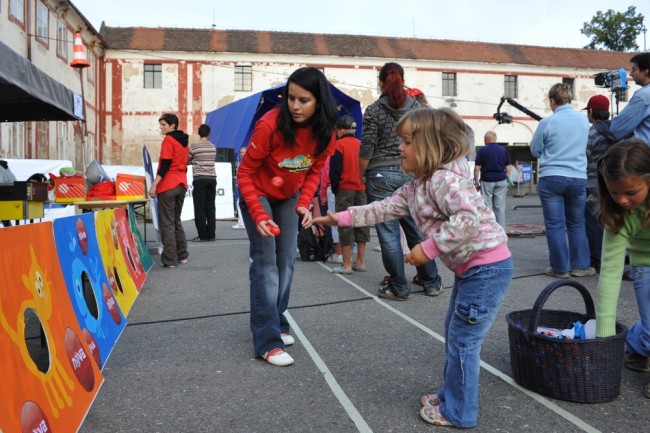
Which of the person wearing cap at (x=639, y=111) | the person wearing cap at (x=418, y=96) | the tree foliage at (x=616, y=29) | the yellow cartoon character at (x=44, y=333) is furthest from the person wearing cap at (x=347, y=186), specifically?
the tree foliage at (x=616, y=29)

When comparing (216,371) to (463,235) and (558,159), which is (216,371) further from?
(558,159)

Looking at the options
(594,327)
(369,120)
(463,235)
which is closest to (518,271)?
(369,120)

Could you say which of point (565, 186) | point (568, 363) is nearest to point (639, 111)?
point (565, 186)

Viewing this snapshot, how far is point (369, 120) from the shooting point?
17.0ft

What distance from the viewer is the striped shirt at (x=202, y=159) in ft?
31.4

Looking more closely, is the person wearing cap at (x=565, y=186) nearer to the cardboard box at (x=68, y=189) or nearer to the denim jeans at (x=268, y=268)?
the denim jeans at (x=268, y=268)

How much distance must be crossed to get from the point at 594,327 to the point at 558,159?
11.2 feet

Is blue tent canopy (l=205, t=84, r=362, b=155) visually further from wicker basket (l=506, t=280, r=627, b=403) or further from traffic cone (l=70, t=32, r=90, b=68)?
wicker basket (l=506, t=280, r=627, b=403)

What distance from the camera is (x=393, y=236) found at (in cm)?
503

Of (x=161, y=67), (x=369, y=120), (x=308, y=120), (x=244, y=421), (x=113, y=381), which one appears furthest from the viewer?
(x=161, y=67)

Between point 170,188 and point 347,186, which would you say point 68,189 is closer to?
point 170,188

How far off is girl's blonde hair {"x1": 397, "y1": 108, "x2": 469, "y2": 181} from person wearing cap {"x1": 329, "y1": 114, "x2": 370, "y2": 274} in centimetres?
408

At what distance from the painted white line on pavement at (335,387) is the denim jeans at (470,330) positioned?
0.39 metres

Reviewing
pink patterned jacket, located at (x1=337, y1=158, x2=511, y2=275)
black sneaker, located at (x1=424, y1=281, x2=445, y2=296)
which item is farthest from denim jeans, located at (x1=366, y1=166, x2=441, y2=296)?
pink patterned jacket, located at (x1=337, y1=158, x2=511, y2=275)
